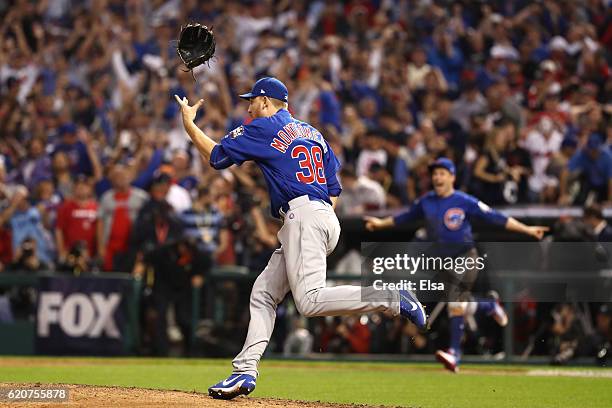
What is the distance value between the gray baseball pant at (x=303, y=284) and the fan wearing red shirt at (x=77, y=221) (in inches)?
319

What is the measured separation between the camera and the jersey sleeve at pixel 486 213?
40.8ft

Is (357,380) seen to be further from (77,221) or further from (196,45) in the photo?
(77,221)

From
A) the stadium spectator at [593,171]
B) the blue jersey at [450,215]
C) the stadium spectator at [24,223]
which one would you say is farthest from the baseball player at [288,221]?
the stadium spectator at [24,223]

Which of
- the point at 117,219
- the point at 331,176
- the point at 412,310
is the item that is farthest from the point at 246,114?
the point at 412,310

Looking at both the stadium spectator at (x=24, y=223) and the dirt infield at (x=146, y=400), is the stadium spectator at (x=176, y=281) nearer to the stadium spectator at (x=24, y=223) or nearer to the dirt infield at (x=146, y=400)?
the stadium spectator at (x=24, y=223)

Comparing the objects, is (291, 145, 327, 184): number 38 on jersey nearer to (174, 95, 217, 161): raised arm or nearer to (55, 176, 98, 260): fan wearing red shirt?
(174, 95, 217, 161): raised arm

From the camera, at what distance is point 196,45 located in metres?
9.20

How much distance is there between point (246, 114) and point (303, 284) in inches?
393

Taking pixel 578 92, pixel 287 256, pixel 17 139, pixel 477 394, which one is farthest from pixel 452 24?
pixel 287 256

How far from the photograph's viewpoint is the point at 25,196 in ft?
53.4

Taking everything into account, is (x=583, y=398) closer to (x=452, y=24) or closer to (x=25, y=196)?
(x=25, y=196)

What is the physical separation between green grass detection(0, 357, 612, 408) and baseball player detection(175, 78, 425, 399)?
1541 mm

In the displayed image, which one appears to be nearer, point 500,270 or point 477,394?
point 477,394

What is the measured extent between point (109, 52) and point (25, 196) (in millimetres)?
4644
